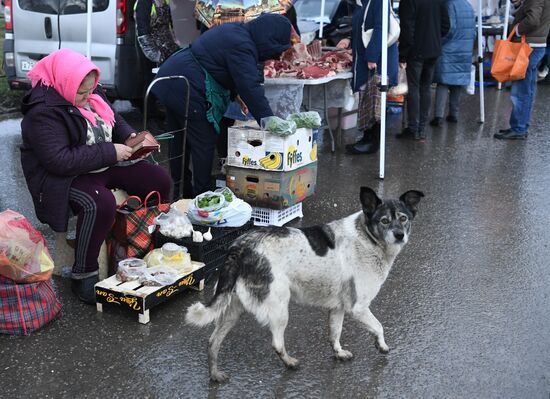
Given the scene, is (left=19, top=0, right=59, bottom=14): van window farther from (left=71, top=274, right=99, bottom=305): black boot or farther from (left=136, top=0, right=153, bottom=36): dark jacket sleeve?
(left=71, top=274, right=99, bottom=305): black boot

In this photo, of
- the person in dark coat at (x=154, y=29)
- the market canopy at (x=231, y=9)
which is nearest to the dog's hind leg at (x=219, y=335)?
the market canopy at (x=231, y=9)

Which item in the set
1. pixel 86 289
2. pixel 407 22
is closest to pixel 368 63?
pixel 407 22

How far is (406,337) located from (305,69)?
14.5 feet

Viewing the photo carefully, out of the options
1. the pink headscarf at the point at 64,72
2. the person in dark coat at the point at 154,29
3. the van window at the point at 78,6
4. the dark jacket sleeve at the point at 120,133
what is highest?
the van window at the point at 78,6

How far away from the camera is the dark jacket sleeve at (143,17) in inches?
308

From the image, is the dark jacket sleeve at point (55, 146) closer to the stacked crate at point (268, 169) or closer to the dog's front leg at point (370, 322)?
the stacked crate at point (268, 169)

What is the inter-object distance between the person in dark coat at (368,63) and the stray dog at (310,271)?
4274 mm

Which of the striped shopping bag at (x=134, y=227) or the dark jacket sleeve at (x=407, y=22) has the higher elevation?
the dark jacket sleeve at (x=407, y=22)

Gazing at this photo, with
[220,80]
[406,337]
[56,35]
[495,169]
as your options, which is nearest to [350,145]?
[495,169]

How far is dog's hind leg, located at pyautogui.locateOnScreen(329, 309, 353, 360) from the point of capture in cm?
355

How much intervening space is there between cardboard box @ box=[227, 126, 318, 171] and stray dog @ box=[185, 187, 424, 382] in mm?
1830

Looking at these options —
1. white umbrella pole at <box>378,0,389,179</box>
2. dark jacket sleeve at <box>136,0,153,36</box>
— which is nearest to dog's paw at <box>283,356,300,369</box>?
white umbrella pole at <box>378,0,389,179</box>

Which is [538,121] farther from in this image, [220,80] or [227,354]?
[227,354]

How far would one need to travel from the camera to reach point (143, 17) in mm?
7883
